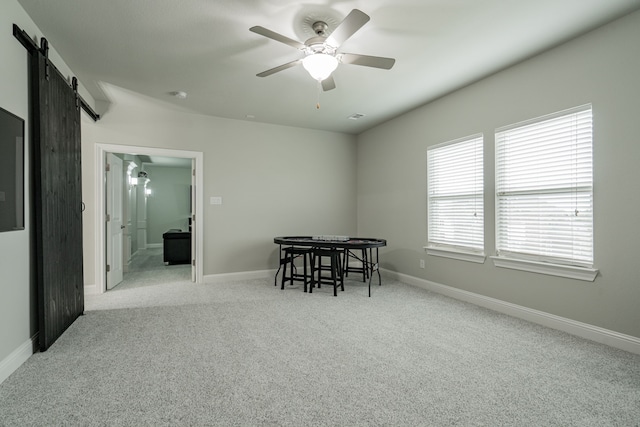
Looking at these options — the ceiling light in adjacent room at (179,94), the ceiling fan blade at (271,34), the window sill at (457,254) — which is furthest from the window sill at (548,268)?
the ceiling light in adjacent room at (179,94)

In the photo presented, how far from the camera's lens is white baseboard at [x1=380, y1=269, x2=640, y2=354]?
2477mm

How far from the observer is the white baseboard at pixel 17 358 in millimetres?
2016

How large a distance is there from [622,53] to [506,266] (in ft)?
6.80

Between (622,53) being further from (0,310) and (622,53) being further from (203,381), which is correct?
(0,310)

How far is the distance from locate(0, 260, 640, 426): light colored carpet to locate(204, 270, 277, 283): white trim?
146 cm

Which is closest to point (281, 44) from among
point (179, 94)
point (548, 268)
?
point (179, 94)

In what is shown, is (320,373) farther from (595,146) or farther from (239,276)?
(239,276)

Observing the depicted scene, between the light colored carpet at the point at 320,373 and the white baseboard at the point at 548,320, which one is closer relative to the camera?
the light colored carpet at the point at 320,373

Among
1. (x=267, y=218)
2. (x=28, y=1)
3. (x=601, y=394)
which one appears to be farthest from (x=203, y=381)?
(x=267, y=218)

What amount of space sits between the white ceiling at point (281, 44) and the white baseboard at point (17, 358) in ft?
8.10

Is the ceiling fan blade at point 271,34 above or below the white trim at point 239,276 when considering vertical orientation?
above

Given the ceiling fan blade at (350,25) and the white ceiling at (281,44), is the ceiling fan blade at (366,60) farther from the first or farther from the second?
the white ceiling at (281,44)

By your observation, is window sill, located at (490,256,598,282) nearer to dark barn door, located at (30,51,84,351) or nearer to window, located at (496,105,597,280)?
window, located at (496,105,597,280)

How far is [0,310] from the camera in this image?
1.98 metres
